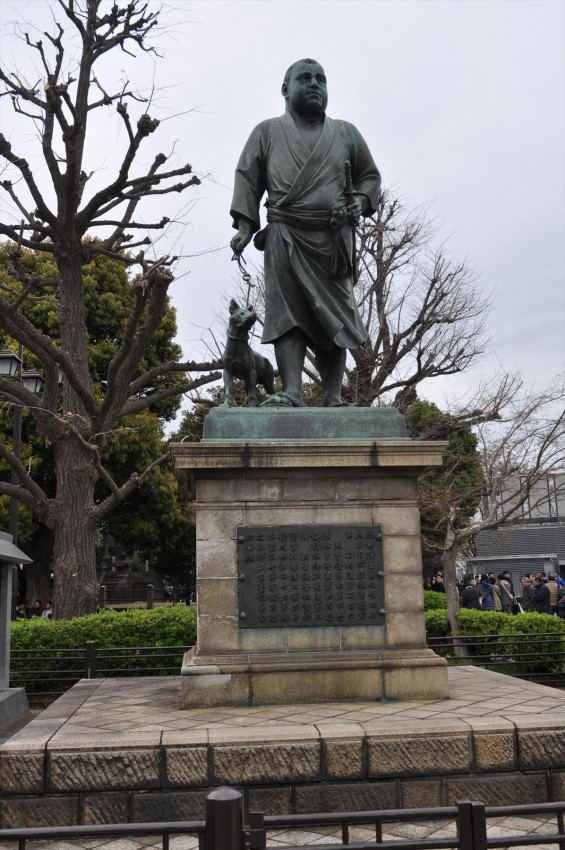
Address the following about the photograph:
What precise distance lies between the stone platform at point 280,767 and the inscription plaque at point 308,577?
3.53ft

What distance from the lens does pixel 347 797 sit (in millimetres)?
4625

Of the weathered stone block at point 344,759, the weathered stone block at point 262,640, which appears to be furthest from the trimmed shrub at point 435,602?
the weathered stone block at point 344,759

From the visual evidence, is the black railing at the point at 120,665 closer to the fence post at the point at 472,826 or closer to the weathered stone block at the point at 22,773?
the weathered stone block at the point at 22,773

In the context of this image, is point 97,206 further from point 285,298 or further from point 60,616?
point 285,298

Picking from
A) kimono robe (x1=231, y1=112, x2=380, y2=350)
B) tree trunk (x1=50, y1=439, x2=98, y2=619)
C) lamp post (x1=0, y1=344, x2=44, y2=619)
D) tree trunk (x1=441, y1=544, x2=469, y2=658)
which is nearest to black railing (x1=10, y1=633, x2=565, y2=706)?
tree trunk (x1=441, y1=544, x2=469, y2=658)

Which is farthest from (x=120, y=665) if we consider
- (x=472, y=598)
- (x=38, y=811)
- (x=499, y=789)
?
(x=472, y=598)

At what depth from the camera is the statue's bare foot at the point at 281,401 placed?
21.7ft

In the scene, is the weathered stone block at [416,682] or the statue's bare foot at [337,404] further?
the statue's bare foot at [337,404]

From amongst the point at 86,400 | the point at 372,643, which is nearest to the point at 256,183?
the point at 372,643

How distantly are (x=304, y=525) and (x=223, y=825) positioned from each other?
351 centimetres

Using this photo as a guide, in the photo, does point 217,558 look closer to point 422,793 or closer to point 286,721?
point 286,721

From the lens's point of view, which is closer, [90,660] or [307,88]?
[307,88]

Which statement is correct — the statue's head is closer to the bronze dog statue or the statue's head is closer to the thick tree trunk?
the bronze dog statue

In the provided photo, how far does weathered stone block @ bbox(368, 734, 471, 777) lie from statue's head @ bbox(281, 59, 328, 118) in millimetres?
5197
